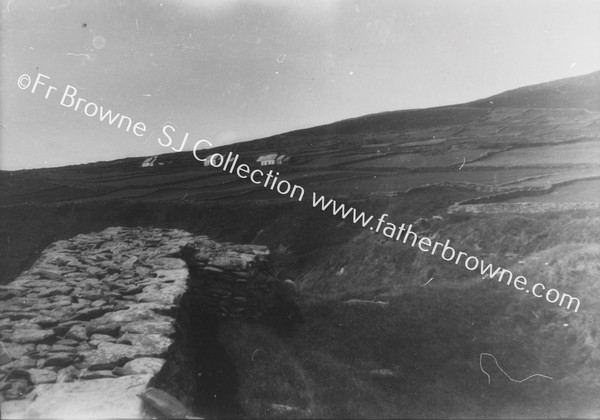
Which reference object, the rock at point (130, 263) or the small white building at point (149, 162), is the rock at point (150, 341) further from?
the small white building at point (149, 162)

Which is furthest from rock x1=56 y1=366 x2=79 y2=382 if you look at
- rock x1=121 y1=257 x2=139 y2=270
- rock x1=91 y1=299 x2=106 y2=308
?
rock x1=121 y1=257 x2=139 y2=270

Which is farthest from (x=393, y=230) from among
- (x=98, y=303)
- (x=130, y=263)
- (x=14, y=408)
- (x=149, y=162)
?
(x=14, y=408)

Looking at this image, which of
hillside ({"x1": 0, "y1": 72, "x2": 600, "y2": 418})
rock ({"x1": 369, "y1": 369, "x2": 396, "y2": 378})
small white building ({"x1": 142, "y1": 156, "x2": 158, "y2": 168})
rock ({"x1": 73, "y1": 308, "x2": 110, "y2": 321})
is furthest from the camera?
small white building ({"x1": 142, "y1": 156, "x2": 158, "y2": 168})

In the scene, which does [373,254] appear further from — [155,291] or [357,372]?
[155,291]

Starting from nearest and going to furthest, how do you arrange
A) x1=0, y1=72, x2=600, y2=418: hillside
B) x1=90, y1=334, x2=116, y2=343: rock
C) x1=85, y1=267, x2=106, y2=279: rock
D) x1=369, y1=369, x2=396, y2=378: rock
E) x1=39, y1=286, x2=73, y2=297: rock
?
x1=90, y1=334, x2=116, y2=343: rock < x1=0, y1=72, x2=600, y2=418: hillside < x1=369, y1=369, x2=396, y2=378: rock < x1=39, y1=286, x2=73, y2=297: rock < x1=85, y1=267, x2=106, y2=279: rock

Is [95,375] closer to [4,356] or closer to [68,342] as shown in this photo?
[68,342]

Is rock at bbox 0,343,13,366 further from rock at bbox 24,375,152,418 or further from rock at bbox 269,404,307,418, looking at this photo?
rock at bbox 269,404,307,418

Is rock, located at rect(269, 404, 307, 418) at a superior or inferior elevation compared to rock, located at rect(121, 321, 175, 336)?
inferior
